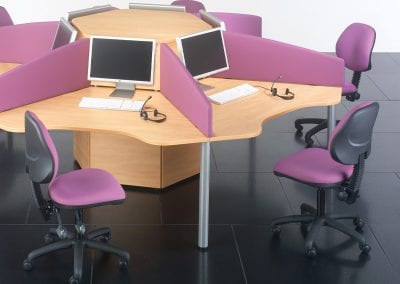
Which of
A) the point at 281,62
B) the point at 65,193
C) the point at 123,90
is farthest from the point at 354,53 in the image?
the point at 65,193

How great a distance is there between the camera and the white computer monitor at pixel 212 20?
5650 mm

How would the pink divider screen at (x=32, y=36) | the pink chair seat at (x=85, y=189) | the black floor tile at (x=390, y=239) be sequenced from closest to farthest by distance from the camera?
the pink chair seat at (x=85, y=189) → the black floor tile at (x=390, y=239) → the pink divider screen at (x=32, y=36)

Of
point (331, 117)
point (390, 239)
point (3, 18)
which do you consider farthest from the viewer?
point (3, 18)

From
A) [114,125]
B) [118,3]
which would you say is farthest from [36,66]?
[118,3]

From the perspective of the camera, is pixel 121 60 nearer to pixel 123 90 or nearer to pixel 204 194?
pixel 123 90

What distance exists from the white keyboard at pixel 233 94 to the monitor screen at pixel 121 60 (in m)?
0.43

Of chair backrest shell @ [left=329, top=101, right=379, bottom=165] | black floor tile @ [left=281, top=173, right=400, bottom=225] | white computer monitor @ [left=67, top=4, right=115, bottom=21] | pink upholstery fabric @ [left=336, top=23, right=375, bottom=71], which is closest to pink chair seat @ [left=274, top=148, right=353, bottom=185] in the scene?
chair backrest shell @ [left=329, top=101, right=379, bottom=165]

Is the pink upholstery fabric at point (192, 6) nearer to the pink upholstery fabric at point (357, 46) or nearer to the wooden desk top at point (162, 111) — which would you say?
the pink upholstery fabric at point (357, 46)

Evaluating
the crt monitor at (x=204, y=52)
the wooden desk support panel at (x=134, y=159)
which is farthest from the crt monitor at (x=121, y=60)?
the wooden desk support panel at (x=134, y=159)

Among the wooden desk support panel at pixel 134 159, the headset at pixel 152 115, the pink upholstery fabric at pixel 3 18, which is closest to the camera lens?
the headset at pixel 152 115

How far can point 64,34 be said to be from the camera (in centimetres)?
550

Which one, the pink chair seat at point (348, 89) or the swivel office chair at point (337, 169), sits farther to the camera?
the pink chair seat at point (348, 89)

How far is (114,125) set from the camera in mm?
4754

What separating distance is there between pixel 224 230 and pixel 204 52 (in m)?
1.19
